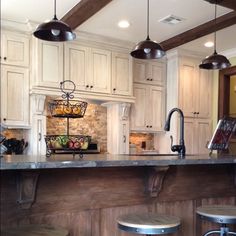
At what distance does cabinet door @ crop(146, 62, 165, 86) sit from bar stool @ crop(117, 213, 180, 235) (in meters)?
3.71

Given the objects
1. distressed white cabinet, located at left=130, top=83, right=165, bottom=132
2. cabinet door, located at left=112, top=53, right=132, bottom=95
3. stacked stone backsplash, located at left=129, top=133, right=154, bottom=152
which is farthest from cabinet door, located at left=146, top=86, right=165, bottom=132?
cabinet door, located at left=112, top=53, right=132, bottom=95

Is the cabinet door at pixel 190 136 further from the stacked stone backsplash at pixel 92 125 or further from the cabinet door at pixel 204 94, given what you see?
the stacked stone backsplash at pixel 92 125

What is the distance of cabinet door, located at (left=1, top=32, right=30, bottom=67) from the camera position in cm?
422

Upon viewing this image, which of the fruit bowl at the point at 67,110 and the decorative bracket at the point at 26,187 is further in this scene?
the fruit bowl at the point at 67,110

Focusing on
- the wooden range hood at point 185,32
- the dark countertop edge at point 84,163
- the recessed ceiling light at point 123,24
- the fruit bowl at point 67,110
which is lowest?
the dark countertop edge at point 84,163

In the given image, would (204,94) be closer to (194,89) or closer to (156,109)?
(194,89)

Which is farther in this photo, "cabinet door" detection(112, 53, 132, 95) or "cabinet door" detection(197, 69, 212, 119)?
"cabinet door" detection(197, 69, 212, 119)

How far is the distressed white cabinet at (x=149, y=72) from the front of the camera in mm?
5340

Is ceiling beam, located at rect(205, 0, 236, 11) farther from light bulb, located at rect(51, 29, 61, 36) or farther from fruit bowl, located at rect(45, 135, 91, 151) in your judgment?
fruit bowl, located at rect(45, 135, 91, 151)

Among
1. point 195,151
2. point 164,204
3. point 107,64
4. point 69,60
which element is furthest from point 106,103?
point 164,204

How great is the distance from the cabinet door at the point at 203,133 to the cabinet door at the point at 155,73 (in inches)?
37.4

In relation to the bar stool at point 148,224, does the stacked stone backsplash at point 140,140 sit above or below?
above

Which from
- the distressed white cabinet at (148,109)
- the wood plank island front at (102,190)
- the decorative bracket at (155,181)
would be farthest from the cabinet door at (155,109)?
the decorative bracket at (155,181)

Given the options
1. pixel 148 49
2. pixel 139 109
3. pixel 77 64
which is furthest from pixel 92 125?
pixel 148 49
